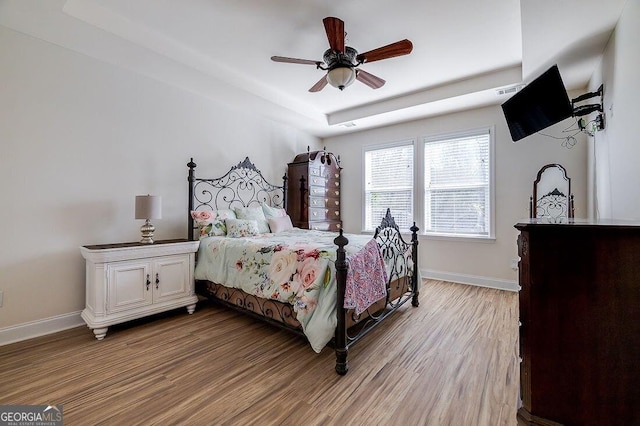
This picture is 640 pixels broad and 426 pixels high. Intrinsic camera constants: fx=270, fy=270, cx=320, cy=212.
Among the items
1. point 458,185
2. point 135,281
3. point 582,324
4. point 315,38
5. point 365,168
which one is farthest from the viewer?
point 365,168

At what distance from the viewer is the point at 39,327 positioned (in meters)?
2.45

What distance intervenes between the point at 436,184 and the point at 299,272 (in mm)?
3335

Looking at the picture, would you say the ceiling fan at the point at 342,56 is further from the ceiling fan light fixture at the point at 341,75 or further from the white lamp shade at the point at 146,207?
the white lamp shade at the point at 146,207

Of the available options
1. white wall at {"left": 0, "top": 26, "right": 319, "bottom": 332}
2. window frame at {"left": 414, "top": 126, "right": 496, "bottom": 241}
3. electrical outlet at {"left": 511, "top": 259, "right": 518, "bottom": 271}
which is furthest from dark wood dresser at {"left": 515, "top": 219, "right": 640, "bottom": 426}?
white wall at {"left": 0, "top": 26, "right": 319, "bottom": 332}

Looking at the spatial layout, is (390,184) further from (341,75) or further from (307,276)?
(307,276)

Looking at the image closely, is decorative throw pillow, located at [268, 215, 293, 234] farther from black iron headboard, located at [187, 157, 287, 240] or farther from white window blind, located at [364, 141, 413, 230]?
white window blind, located at [364, 141, 413, 230]

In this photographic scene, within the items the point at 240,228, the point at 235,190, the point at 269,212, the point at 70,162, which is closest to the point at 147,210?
the point at 70,162

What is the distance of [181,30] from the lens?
2.65 m

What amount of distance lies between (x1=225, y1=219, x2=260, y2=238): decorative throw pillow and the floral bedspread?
1.37 ft

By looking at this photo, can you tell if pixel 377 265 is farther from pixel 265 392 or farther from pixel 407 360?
pixel 265 392

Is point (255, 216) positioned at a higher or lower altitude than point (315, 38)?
lower

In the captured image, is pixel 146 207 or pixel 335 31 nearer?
pixel 335 31

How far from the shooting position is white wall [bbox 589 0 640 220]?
1770 millimetres

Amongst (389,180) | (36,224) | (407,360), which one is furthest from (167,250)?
(389,180)
